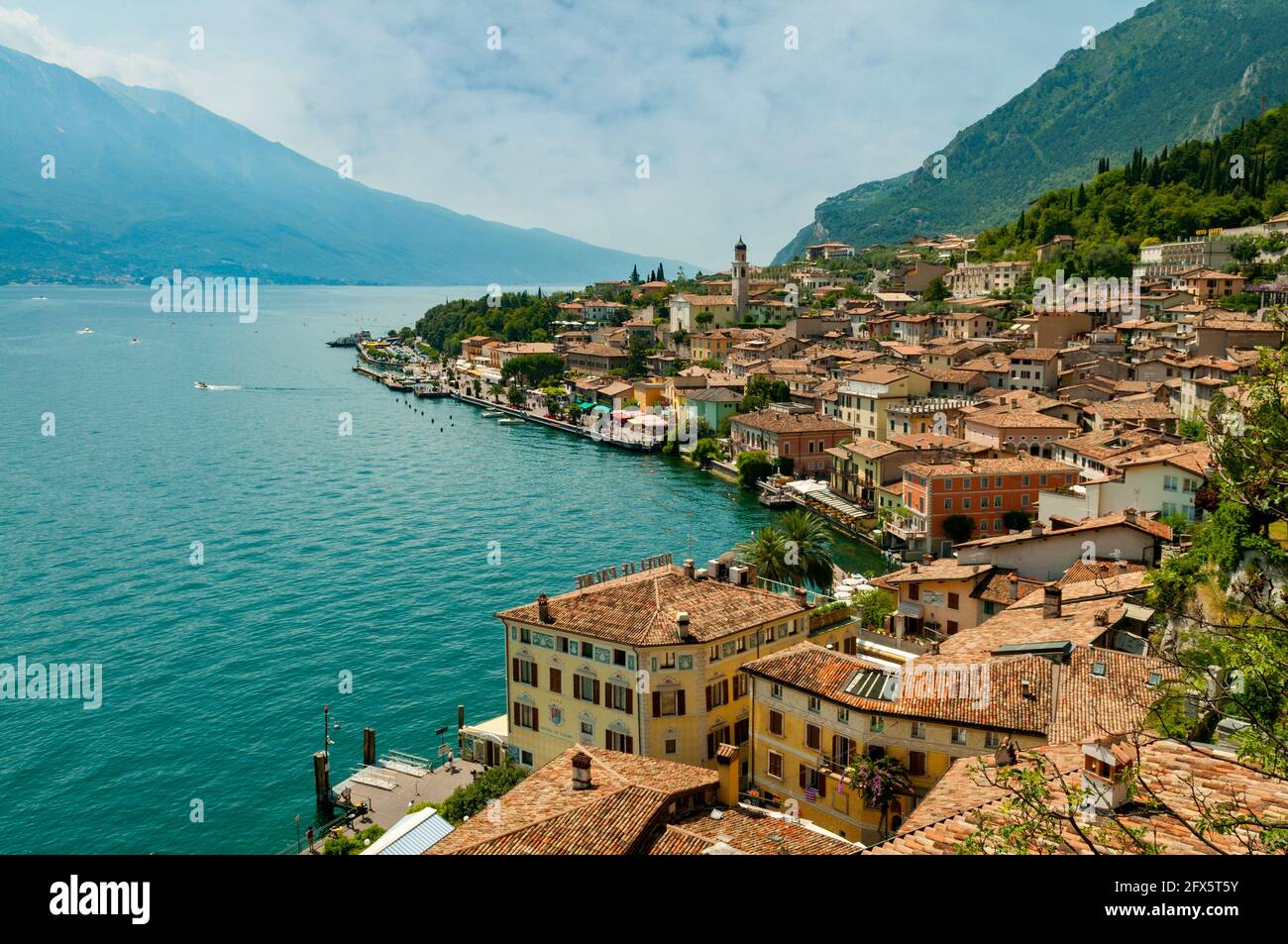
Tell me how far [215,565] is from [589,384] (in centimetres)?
6308

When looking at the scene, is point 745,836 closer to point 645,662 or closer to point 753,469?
point 645,662

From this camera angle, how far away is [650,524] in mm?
56438

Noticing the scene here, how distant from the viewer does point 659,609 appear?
2484 centimetres

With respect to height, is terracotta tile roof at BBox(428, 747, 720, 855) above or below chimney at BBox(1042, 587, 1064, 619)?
below

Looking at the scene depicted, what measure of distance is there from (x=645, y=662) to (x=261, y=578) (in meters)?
28.0

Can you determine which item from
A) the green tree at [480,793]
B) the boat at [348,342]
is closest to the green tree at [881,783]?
the green tree at [480,793]

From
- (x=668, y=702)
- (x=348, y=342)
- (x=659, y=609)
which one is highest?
(x=348, y=342)

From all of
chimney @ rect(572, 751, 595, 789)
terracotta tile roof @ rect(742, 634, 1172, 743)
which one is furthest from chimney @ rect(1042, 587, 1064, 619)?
chimney @ rect(572, 751, 595, 789)

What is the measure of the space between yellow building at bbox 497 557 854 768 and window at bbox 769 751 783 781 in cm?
199

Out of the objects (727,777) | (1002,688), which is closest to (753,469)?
(1002,688)

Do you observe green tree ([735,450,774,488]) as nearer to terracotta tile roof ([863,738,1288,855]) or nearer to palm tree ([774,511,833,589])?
palm tree ([774,511,833,589])

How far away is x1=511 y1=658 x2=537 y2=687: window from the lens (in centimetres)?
2573
